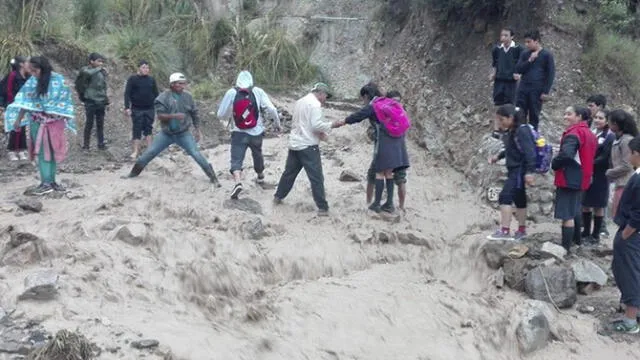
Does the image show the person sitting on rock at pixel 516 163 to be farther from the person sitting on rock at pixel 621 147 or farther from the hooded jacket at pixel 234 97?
the hooded jacket at pixel 234 97

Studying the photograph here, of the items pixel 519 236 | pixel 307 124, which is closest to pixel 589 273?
pixel 519 236

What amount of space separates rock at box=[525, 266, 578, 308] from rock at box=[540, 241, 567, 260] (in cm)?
22

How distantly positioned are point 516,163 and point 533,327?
5.60ft

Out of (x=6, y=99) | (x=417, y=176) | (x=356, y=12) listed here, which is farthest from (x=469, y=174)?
(x=356, y=12)

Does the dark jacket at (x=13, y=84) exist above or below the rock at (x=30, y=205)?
Answer: above

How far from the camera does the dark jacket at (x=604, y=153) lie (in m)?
8.02

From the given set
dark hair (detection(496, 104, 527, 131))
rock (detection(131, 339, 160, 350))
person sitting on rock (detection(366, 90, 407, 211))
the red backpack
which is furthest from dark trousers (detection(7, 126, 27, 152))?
dark hair (detection(496, 104, 527, 131))

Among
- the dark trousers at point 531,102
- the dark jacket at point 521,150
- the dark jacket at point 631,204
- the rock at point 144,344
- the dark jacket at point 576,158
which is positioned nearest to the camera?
the rock at point 144,344

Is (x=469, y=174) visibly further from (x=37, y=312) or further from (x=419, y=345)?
(x=37, y=312)

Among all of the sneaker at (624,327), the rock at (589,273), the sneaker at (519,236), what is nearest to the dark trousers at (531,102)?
the sneaker at (519,236)

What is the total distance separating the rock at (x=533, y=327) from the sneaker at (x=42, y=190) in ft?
17.2

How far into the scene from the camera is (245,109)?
9000 millimetres

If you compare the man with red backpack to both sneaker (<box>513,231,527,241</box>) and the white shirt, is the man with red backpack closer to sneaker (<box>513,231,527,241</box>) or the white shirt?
the white shirt

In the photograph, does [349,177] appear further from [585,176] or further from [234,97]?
[585,176]
